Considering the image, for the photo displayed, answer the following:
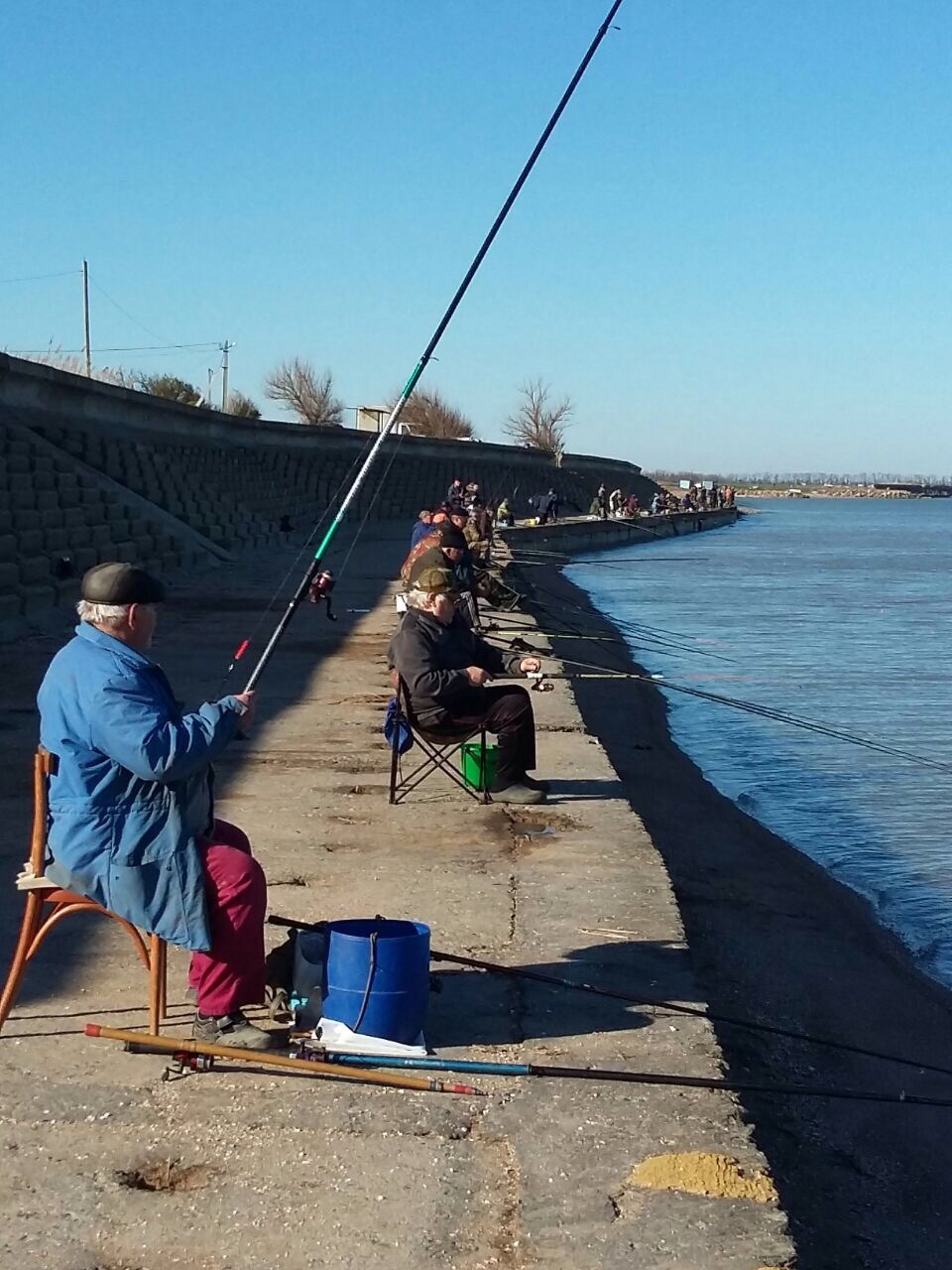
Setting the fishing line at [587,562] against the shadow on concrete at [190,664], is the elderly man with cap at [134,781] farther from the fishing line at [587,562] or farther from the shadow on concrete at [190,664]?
the fishing line at [587,562]

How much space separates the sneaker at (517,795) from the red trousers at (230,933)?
348cm

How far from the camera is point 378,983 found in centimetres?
442

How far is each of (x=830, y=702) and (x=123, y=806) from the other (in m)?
15.4

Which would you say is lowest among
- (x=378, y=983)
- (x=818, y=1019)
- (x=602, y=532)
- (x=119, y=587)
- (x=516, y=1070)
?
(x=602, y=532)

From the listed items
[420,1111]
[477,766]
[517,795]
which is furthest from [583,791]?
[420,1111]

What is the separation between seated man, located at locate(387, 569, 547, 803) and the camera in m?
7.76

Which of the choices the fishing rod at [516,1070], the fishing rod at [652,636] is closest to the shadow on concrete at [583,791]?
the fishing rod at [516,1070]

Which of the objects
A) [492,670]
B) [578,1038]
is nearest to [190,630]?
[492,670]

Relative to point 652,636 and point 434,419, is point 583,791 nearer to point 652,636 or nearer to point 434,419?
point 652,636

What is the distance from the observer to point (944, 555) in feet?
219

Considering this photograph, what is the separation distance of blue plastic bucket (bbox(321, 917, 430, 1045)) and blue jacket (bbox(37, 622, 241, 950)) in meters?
0.40

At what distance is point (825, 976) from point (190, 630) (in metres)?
9.79

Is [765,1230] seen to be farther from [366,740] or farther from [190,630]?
[190,630]

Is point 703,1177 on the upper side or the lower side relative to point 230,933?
lower
